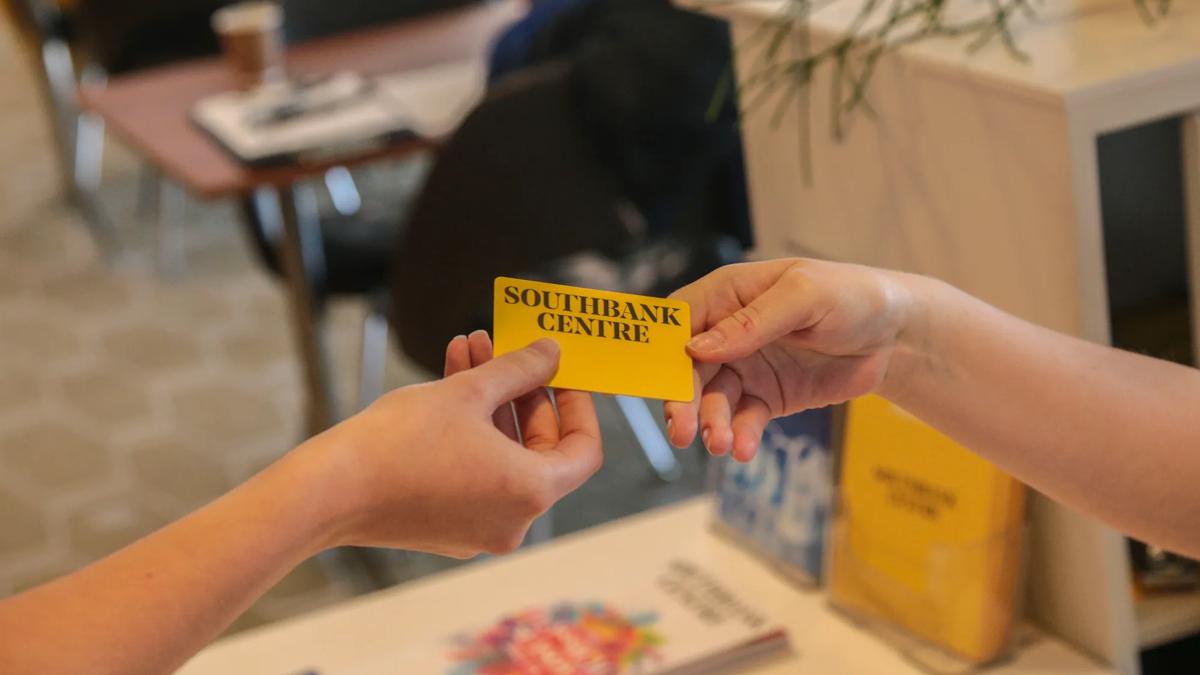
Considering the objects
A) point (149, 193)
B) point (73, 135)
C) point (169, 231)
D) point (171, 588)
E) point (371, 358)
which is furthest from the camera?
point (149, 193)

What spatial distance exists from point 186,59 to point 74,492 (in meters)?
1.36

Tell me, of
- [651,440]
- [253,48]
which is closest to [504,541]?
[253,48]

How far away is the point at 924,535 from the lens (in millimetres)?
1155

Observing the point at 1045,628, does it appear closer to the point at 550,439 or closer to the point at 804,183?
the point at 804,183

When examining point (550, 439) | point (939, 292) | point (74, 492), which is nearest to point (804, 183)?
point (939, 292)

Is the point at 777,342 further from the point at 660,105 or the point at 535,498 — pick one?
the point at 660,105

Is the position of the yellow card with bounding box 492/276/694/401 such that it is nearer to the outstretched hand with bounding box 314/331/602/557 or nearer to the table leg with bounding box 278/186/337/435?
the outstretched hand with bounding box 314/331/602/557

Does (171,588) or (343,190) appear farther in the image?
(343,190)

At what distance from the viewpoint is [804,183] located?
51.0 inches

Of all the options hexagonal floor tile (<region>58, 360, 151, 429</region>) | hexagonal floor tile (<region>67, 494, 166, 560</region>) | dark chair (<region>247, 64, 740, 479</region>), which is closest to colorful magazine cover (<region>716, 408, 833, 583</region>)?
dark chair (<region>247, 64, 740, 479</region>)

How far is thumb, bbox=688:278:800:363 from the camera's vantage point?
0.84 meters

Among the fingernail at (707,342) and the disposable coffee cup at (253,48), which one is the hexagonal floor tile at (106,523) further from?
the fingernail at (707,342)

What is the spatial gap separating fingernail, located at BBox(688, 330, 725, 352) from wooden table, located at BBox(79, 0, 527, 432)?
1.44m

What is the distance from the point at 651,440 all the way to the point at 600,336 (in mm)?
2084
